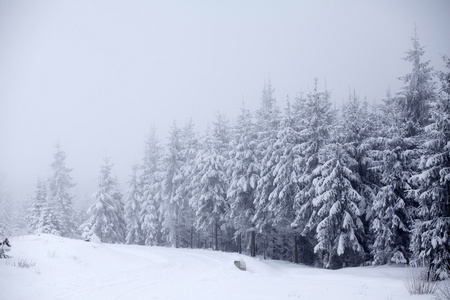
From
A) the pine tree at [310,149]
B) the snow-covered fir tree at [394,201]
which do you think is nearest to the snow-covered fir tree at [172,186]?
the pine tree at [310,149]

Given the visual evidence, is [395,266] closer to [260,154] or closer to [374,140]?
[374,140]

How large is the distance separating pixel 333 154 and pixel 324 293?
13.9m

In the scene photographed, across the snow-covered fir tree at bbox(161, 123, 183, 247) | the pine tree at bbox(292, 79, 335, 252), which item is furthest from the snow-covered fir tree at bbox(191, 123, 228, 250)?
the pine tree at bbox(292, 79, 335, 252)

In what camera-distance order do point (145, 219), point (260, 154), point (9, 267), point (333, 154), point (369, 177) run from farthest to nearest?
point (145, 219) → point (260, 154) → point (369, 177) → point (333, 154) → point (9, 267)

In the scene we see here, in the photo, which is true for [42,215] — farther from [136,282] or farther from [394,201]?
[394,201]

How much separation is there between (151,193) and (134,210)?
478 centimetres

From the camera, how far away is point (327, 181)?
22.7 m

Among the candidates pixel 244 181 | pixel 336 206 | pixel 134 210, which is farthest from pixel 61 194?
pixel 336 206

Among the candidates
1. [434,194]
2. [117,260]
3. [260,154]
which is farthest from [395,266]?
[117,260]

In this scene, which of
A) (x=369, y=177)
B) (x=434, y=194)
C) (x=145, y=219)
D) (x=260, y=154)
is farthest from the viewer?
(x=145, y=219)

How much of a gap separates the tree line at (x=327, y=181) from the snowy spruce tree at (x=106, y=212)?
1167 millimetres

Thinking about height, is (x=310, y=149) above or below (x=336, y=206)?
above

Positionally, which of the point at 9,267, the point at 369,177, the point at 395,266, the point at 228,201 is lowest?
the point at 395,266

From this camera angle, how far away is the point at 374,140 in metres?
23.9
